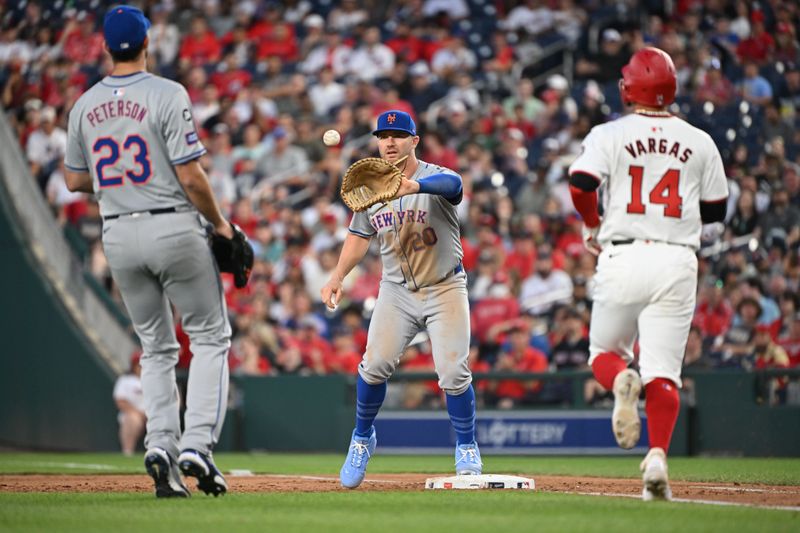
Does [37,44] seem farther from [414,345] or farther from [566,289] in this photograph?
[566,289]

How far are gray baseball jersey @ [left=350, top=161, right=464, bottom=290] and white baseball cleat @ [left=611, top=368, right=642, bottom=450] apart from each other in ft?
6.27

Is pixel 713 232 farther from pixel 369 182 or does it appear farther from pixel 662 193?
pixel 662 193

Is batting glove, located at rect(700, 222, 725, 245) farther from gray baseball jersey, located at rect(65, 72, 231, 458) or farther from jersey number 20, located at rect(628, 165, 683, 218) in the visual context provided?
gray baseball jersey, located at rect(65, 72, 231, 458)

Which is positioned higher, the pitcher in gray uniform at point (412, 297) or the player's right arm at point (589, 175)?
the player's right arm at point (589, 175)

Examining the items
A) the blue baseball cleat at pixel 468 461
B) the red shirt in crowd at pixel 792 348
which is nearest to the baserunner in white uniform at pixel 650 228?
the blue baseball cleat at pixel 468 461

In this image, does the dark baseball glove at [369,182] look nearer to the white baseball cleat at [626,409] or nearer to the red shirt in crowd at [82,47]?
the white baseball cleat at [626,409]

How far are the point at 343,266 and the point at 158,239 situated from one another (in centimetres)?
168

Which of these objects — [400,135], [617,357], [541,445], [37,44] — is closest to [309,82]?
[37,44]

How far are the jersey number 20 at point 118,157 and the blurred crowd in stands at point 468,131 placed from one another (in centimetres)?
672

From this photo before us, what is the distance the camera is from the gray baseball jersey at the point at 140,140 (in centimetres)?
582

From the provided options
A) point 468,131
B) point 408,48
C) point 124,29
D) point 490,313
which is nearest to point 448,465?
point 490,313

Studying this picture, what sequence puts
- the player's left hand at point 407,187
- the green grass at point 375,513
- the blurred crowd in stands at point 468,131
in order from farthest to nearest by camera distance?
the blurred crowd in stands at point 468,131
the player's left hand at point 407,187
the green grass at point 375,513

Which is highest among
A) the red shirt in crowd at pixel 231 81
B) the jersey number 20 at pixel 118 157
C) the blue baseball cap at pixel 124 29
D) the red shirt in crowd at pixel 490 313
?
the red shirt in crowd at pixel 231 81

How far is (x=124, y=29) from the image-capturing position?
591 cm
